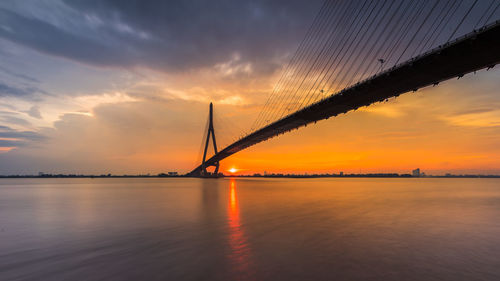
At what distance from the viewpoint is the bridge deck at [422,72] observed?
Result: 18438 millimetres

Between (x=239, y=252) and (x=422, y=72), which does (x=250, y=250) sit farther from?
(x=422, y=72)

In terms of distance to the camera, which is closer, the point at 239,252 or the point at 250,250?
the point at 239,252

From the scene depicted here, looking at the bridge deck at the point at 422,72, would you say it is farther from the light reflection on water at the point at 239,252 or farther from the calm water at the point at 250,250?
the light reflection on water at the point at 239,252

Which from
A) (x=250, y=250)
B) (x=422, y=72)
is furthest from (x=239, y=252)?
(x=422, y=72)

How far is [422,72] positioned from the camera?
2294 cm

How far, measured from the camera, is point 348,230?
39.4 feet

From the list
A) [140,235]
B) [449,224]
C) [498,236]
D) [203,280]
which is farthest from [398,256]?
[140,235]

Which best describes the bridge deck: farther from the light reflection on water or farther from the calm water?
the light reflection on water

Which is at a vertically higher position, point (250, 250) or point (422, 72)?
point (422, 72)

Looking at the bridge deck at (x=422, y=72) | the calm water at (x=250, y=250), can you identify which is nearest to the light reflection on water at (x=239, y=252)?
the calm water at (x=250, y=250)

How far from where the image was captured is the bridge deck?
726 inches

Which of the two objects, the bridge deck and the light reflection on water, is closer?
the light reflection on water

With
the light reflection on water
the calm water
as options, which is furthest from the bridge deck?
the light reflection on water

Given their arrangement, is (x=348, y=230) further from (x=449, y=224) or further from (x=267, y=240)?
(x=449, y=224)
